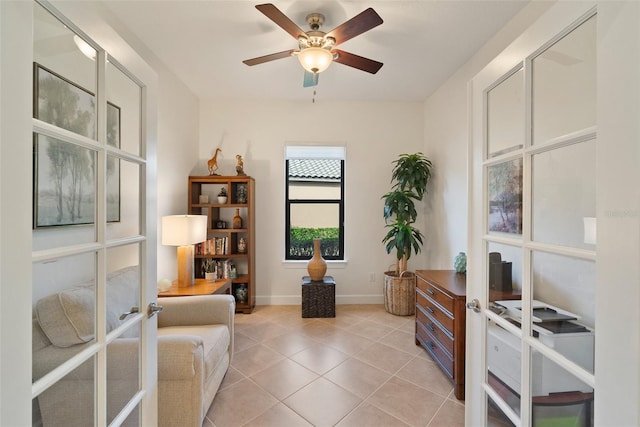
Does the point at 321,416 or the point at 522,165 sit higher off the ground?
the point at 522,165

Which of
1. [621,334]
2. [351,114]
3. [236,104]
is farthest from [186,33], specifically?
[621,334]

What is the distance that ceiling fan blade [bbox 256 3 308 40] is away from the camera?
1.63m

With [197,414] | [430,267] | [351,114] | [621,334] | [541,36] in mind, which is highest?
[351,114]

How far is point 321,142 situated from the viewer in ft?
12.4

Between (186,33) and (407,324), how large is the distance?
362 cm

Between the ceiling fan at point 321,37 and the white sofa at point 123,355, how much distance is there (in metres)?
1.74

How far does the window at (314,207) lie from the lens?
13.2ft

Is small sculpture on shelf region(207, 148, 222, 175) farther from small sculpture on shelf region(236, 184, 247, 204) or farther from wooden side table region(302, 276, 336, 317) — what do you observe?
wooden side table region(302, 276, 336, 317)

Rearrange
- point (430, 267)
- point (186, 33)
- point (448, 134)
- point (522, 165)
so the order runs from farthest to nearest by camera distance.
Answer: point (430, 267)
point (448, 134)
point (186, 33)
point (522, 165)

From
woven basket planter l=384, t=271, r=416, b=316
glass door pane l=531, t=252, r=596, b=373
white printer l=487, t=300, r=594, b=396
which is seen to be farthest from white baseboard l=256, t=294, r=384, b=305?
glass door pane l=531, t=252, r=596, b=373

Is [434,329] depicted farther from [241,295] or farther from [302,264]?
[241,295]

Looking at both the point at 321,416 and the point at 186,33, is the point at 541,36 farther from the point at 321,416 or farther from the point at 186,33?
the point at 186,33

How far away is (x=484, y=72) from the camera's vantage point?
1296mm

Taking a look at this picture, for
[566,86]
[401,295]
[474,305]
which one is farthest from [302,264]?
[566,86]
